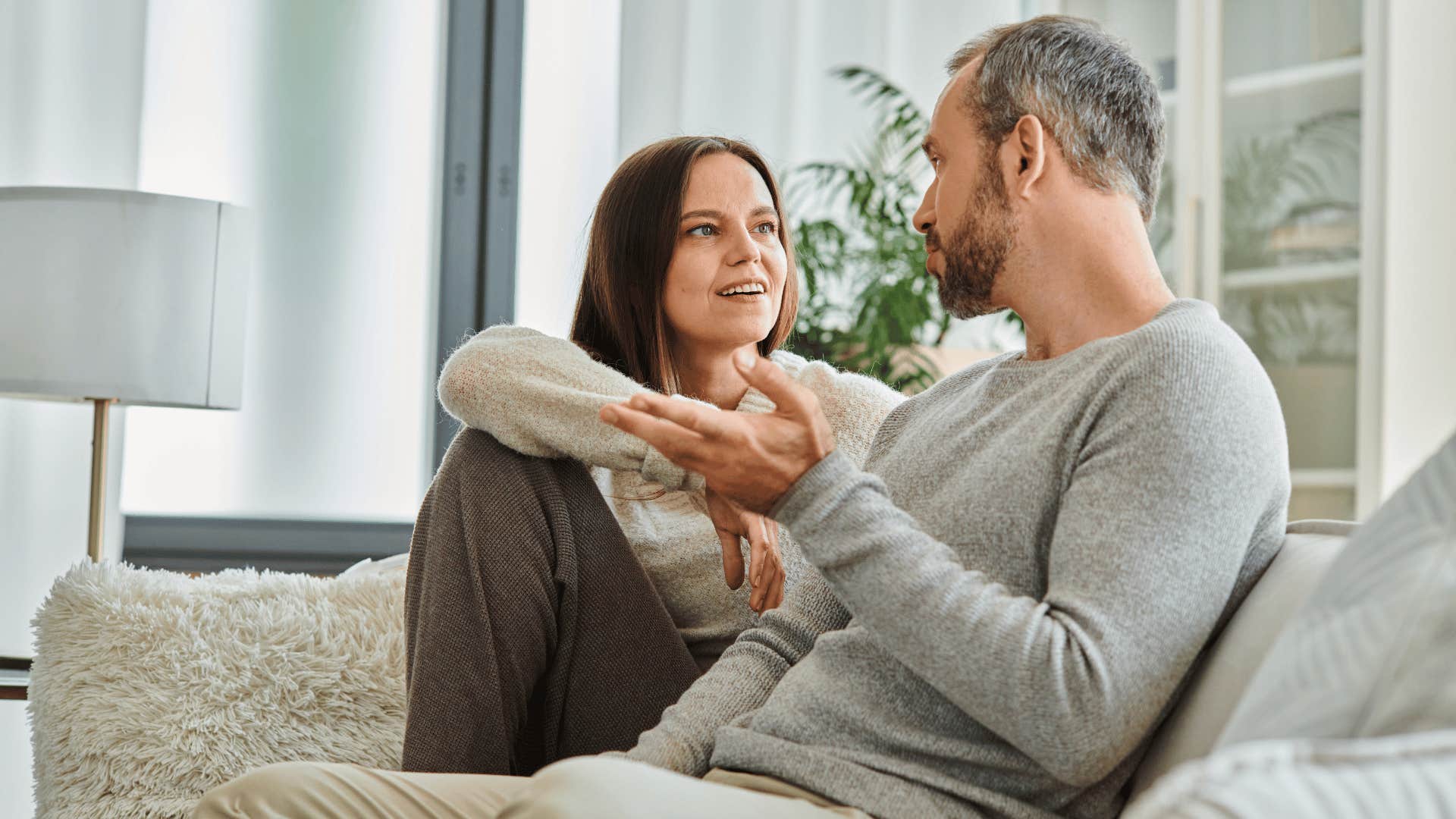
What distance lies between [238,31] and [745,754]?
8.66 feet

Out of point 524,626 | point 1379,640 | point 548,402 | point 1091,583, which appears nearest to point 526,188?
point 548,402

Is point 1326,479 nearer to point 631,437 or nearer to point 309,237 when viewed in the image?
point 631,437

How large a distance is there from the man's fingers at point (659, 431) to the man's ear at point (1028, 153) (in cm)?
42

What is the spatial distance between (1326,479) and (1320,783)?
2.84 m

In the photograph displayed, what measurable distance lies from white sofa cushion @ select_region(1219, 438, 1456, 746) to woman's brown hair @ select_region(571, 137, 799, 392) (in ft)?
4.25

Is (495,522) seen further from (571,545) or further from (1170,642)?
(1170,642)

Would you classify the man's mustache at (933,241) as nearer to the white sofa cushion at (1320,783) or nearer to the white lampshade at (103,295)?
the white sofa cushion at (1320,783)

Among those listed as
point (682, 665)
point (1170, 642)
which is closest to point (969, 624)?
point (1170, 642)

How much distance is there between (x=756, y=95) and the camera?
11.0 ft

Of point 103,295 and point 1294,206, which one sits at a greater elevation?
point 1294,206

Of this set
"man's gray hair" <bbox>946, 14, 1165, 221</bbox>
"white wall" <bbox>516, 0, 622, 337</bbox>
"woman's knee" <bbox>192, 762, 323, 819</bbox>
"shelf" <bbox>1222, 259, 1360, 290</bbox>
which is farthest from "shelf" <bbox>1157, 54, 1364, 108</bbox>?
"woman's knee" <bbox>192, 762, 323, 819</bbox>

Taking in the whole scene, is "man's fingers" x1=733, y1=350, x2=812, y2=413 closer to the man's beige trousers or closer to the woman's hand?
the man's beige trousers

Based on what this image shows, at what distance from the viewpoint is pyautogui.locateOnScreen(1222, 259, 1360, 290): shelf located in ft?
9.84

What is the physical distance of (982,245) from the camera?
1.22 meters
